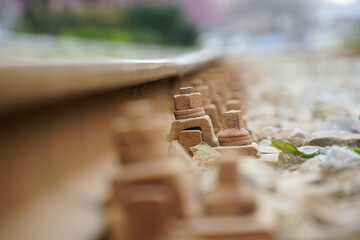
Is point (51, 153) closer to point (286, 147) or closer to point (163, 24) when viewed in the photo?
point (286, 147)

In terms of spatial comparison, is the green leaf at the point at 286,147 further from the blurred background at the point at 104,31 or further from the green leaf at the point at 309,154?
the blurred background at the point at 104,31

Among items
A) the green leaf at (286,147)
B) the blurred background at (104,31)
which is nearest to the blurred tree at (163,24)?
the blurred background at (104,31)

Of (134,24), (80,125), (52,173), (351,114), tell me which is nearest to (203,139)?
(80,125)

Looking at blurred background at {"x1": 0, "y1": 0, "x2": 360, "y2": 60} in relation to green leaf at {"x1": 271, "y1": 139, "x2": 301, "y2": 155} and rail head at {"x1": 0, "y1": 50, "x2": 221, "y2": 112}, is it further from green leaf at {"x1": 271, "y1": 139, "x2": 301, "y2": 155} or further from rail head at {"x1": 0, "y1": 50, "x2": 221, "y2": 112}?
rail head at {"x1": 0, "y1": 50, "x2": 221, "y2": 112}

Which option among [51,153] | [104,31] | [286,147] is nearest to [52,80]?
[51,153]

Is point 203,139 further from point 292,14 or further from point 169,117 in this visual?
point 292,14

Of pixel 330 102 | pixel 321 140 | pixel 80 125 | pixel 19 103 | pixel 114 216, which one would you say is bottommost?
pixel 330 102

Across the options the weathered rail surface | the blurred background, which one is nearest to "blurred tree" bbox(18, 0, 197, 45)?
the blurred background

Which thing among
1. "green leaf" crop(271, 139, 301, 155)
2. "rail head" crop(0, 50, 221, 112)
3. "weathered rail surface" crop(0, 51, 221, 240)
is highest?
"rail head" crop(0, 50, 221, 112)
